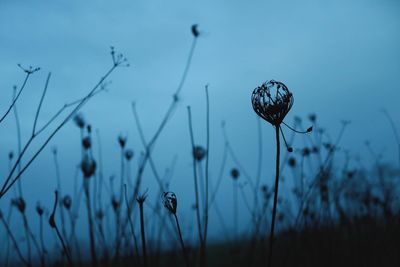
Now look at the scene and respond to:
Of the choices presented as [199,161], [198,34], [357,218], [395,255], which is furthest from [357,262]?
[198,34]

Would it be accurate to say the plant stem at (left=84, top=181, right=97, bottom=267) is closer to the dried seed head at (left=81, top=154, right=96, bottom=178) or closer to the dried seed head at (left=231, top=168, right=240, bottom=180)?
the dried seed head at (left=81, top=154, right=96, bottom=178)

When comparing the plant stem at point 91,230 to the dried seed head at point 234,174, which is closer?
the plant stem at point 91,230

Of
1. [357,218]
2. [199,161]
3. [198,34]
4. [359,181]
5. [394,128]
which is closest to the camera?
[198,34]

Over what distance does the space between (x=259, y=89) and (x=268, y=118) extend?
9cm

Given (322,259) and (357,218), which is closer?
(322,259)

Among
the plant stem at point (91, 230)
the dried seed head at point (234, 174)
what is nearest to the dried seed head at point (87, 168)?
the plant stem at point (91, 230)

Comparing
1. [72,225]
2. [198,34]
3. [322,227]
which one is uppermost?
[198,34]

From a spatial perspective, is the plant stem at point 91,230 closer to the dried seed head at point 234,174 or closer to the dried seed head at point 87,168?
the dried seed head at point 87,168

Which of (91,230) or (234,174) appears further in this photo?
(234,174)

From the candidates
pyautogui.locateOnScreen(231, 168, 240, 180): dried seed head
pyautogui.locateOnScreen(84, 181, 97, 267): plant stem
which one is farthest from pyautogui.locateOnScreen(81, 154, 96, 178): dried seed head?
pyautogui.locateOnScreen(231, 168, 240, 180): dried seed head

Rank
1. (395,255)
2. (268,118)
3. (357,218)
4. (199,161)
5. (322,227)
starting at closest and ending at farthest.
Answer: (268,118), (199,161), (395,255), (322,227), (357,218)

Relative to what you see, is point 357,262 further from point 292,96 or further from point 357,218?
point 292,96

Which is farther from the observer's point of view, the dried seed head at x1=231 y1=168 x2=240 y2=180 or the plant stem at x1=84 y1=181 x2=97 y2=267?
the dried seed head at x1=231 y1=168 x2=240 y2=180

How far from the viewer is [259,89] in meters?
1.04
